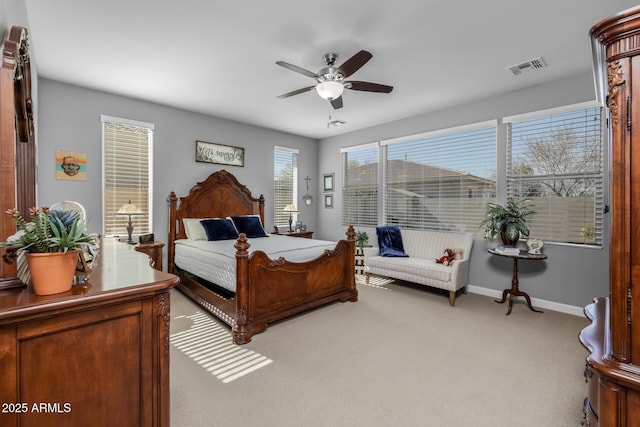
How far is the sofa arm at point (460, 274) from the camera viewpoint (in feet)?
12.5

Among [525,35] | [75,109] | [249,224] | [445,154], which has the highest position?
[525,35]

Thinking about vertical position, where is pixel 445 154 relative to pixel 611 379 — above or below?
above

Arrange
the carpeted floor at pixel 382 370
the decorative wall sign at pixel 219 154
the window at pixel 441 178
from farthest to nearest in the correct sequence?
the decorative wall sign at pixel 219 154 → the window at pixel 441 178 → the carpeted floor at pixel 382 370

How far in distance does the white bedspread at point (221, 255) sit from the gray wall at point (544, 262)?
2253 millimetres

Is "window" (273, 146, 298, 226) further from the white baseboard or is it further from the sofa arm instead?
the white baseboard

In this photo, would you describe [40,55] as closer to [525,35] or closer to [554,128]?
[525,35]

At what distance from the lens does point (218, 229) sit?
4430 millimetres

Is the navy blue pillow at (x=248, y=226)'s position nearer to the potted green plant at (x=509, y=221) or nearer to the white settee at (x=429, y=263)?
the white settee at (x=429, y=263)

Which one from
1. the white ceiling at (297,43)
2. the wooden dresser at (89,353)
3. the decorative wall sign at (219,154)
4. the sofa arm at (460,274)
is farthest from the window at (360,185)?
the wooden dresser at (89,353)

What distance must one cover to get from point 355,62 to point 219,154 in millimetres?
3302

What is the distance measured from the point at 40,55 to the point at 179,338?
320 cm

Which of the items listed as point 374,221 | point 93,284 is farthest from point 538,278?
point 93,284

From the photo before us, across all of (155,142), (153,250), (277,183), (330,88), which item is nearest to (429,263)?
(330,88)

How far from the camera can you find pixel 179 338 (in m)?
2.88
